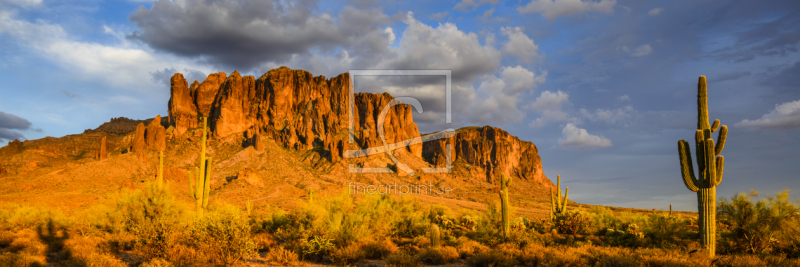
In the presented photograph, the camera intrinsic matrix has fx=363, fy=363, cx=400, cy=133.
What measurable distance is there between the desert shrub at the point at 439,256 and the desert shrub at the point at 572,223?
49.7ft

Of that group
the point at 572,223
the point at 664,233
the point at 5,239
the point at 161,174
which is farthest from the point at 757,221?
the point at 5,239

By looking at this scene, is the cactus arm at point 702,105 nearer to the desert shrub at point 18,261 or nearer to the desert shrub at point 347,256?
the desert shrub at point 347,256

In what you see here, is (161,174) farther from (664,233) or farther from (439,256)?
(664,233)

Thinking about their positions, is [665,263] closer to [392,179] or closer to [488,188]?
[392,179]

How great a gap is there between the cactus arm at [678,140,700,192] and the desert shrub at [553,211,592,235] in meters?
13.7

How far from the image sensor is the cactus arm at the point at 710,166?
13297 mm

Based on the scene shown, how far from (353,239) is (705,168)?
15172 mm

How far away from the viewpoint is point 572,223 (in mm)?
27141

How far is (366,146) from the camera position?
4326 inches

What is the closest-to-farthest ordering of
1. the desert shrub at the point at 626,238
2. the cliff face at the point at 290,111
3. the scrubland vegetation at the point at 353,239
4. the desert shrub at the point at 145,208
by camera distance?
the scrubland vegetation at the point at 353,239 < the desert shrub at the point at 145,208 < the desert shrub at the point at 626,238 < the cliff face at the point at 290,111

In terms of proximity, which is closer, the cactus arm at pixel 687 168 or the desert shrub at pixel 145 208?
A: the cactus arm at pixel 687 168

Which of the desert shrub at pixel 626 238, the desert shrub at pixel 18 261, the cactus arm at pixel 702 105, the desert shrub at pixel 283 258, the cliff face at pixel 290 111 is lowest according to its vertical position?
the desert shrub at pixel 626 238

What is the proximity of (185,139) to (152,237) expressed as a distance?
98.5m

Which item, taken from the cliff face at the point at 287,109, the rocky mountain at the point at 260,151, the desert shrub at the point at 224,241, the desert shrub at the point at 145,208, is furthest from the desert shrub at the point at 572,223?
the cliff face at the point at 287,109
